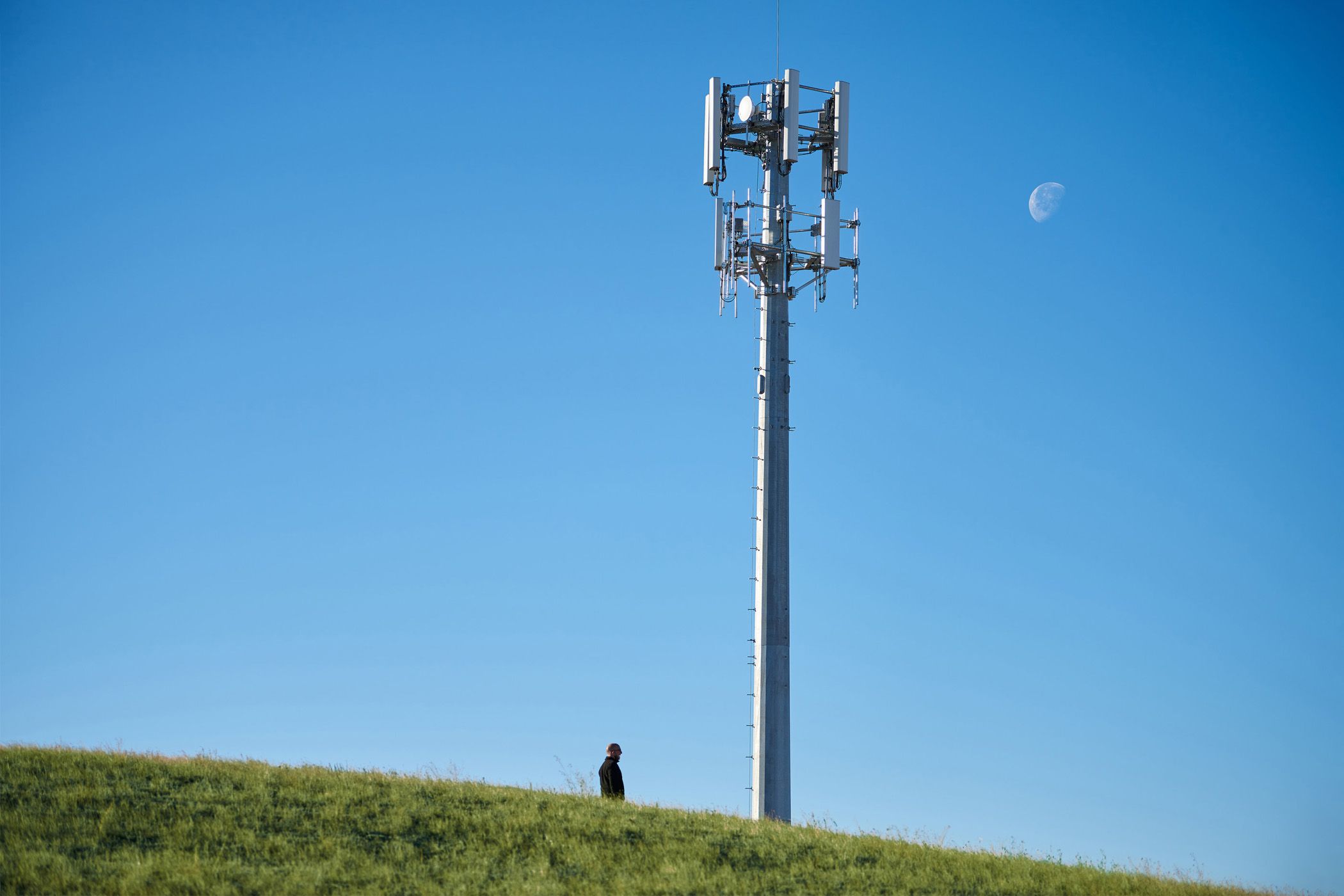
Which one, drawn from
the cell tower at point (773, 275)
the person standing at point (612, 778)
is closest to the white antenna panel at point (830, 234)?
the cell tower at point (773, 275)

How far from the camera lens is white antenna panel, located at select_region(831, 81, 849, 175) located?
34.8m

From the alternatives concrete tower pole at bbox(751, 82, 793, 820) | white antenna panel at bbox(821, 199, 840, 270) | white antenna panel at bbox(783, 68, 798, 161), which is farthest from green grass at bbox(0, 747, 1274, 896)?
white antenna panel at bbox(783, 68, 798, 161)

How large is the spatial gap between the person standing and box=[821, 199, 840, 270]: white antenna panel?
541 inches

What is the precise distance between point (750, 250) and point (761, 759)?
1160 cm

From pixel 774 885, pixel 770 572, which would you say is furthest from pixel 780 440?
pixel 774 885

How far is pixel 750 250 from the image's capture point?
3366 centimetres

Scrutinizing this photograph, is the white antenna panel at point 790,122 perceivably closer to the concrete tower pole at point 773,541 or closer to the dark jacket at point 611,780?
the concrete tower pole at point 773,541

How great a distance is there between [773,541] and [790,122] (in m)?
10.2

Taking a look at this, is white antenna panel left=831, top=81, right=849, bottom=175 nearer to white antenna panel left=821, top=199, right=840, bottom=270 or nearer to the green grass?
white antenna panel left=821, top=199, right=840, bottom=270

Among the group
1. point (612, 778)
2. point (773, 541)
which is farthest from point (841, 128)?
point (612, 778)

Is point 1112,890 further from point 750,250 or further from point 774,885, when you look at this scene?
point 750,250

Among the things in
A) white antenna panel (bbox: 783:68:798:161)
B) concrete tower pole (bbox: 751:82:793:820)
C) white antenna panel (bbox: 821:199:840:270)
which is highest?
white antenna panel (bbox: 783:68:798:161)

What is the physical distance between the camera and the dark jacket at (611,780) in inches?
1006

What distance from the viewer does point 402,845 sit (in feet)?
69.4
